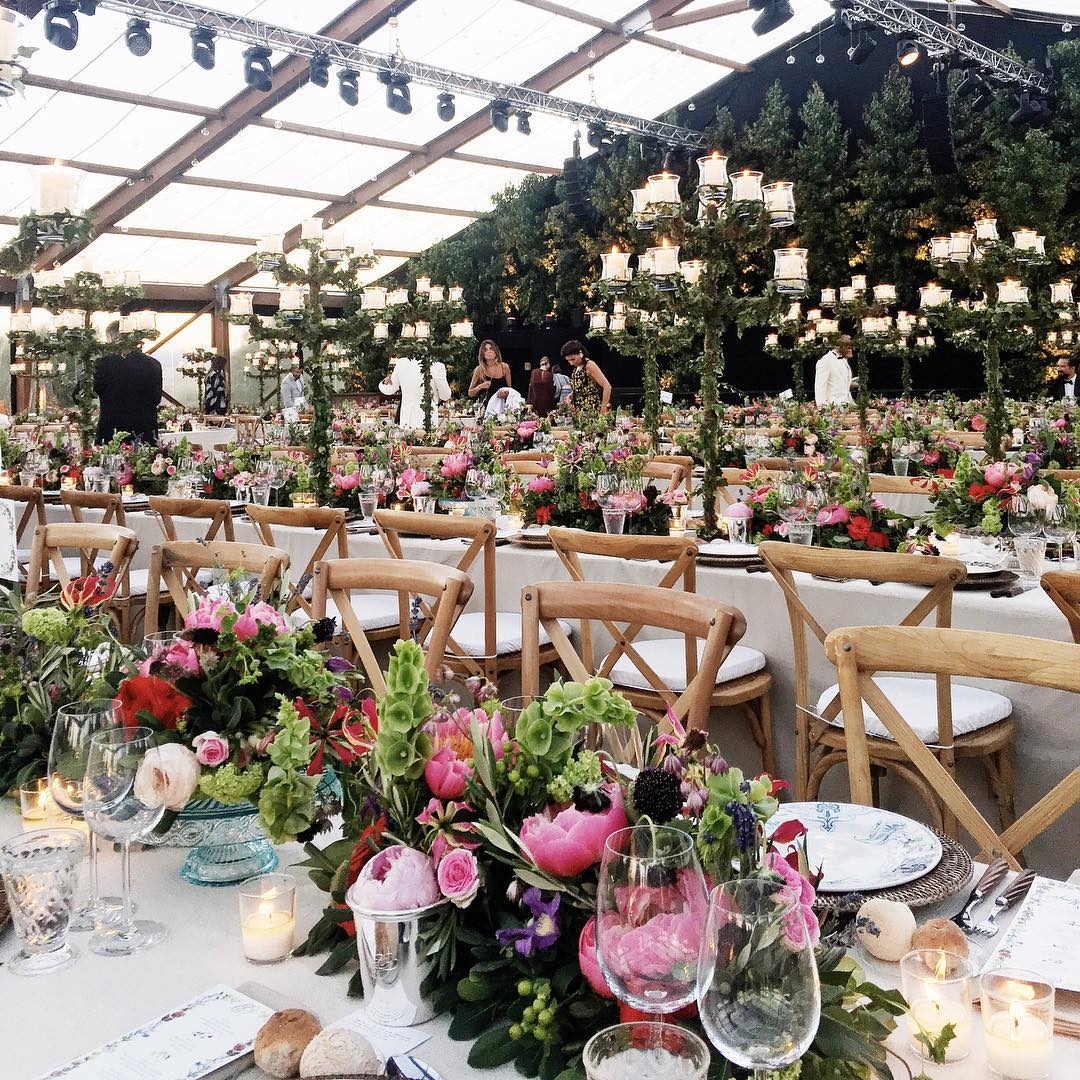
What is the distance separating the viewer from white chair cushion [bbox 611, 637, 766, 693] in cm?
299

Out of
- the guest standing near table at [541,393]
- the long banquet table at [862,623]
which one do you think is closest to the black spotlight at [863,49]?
the guest standing near table at [541,393]

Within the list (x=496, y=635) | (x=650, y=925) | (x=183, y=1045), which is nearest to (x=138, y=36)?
(x=496, y=635)

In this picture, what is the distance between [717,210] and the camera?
3.90 m

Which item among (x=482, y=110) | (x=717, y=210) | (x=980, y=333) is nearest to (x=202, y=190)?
(x=482, y=110)

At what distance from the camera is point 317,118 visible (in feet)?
48.5

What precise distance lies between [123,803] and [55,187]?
2.98 m

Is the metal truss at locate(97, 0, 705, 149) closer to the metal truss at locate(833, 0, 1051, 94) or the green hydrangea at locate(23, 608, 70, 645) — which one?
the metal truss at locate(833, 0, 1051, 94)

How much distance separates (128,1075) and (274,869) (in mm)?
415

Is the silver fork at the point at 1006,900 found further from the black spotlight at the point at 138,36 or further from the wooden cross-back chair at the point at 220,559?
the black spotlight at the point at 138,36

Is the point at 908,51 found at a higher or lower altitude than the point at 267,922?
higher

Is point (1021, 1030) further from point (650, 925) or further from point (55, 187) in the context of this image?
point (55, 187)

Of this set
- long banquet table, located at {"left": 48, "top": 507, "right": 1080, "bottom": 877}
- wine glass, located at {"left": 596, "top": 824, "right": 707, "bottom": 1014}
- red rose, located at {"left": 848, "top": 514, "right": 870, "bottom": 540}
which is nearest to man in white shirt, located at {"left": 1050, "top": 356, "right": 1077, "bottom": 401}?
red rose, located at {"left": 848, "top": 514, "right": 870, "bottom": 540}

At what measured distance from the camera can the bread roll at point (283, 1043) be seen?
0.90m

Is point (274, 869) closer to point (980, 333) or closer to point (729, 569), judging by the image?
point (729, 569)
